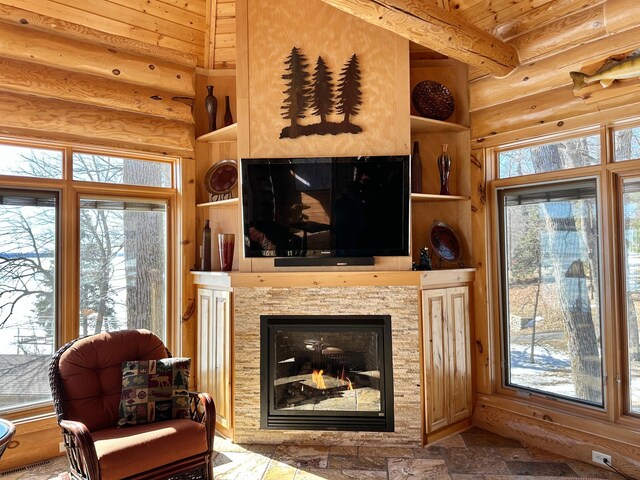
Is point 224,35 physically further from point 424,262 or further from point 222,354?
point 222,354

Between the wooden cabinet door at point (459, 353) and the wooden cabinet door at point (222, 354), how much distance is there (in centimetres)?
181

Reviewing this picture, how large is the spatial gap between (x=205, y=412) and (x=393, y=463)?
55.7 inches

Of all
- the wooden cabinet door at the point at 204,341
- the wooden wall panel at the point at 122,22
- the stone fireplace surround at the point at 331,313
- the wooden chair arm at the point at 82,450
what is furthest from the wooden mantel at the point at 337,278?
the wooden wall panel at the point at 122,22

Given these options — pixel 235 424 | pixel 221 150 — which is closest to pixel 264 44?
pixel 221 150

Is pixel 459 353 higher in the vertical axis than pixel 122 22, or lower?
lower

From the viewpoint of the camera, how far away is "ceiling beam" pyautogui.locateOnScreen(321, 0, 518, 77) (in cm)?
261

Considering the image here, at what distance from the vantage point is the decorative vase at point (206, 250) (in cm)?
398

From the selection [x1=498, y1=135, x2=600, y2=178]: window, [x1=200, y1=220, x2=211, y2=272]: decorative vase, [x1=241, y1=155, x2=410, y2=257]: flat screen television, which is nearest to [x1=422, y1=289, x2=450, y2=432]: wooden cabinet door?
[x1=241, y1=155, x2=410, y2=257]: flat screen television

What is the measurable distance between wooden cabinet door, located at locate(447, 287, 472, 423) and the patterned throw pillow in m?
2.12

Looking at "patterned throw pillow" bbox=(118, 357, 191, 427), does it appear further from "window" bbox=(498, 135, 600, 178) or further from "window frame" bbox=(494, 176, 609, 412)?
"window" bbox=(498, 135, 600, 178)

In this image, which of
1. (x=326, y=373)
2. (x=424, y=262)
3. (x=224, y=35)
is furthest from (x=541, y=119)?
(x=224, y=35)

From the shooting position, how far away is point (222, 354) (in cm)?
365

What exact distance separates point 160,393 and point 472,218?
9.39ft

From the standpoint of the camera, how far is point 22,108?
325cm
